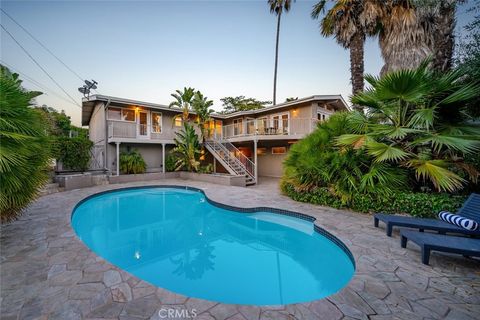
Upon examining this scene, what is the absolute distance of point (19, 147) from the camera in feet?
11.5

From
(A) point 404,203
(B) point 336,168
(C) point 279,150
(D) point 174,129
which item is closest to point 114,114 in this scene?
(D) point 174,129

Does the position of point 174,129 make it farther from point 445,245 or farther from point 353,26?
point 445,245

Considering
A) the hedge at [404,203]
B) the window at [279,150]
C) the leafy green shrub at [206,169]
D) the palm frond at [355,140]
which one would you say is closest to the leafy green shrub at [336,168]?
the hedge at [404,203]

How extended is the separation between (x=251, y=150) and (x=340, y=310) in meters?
16.3

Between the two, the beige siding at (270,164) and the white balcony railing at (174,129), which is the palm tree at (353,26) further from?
the beige siding at (270,164)

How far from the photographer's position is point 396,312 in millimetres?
2213

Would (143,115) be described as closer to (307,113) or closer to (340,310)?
(307,113)

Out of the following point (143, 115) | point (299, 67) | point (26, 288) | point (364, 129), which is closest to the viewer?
point (26, 288)

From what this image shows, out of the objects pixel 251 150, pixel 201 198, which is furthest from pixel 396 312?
pixel 251 150

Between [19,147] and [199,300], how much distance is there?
4190 millimetres

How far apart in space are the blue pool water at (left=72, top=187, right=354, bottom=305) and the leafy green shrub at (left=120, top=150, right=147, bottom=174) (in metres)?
5.10

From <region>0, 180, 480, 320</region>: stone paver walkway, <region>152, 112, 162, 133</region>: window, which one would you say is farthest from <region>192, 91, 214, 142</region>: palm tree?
<region>0, 180, 480, 320</region>: stone paver walkway

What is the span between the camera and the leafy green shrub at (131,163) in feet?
42.3

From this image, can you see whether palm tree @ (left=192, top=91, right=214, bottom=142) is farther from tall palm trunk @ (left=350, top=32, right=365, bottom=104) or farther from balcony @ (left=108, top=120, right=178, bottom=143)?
tall palm trunk @ (left=350, top=32, right=365, bottom=104)
